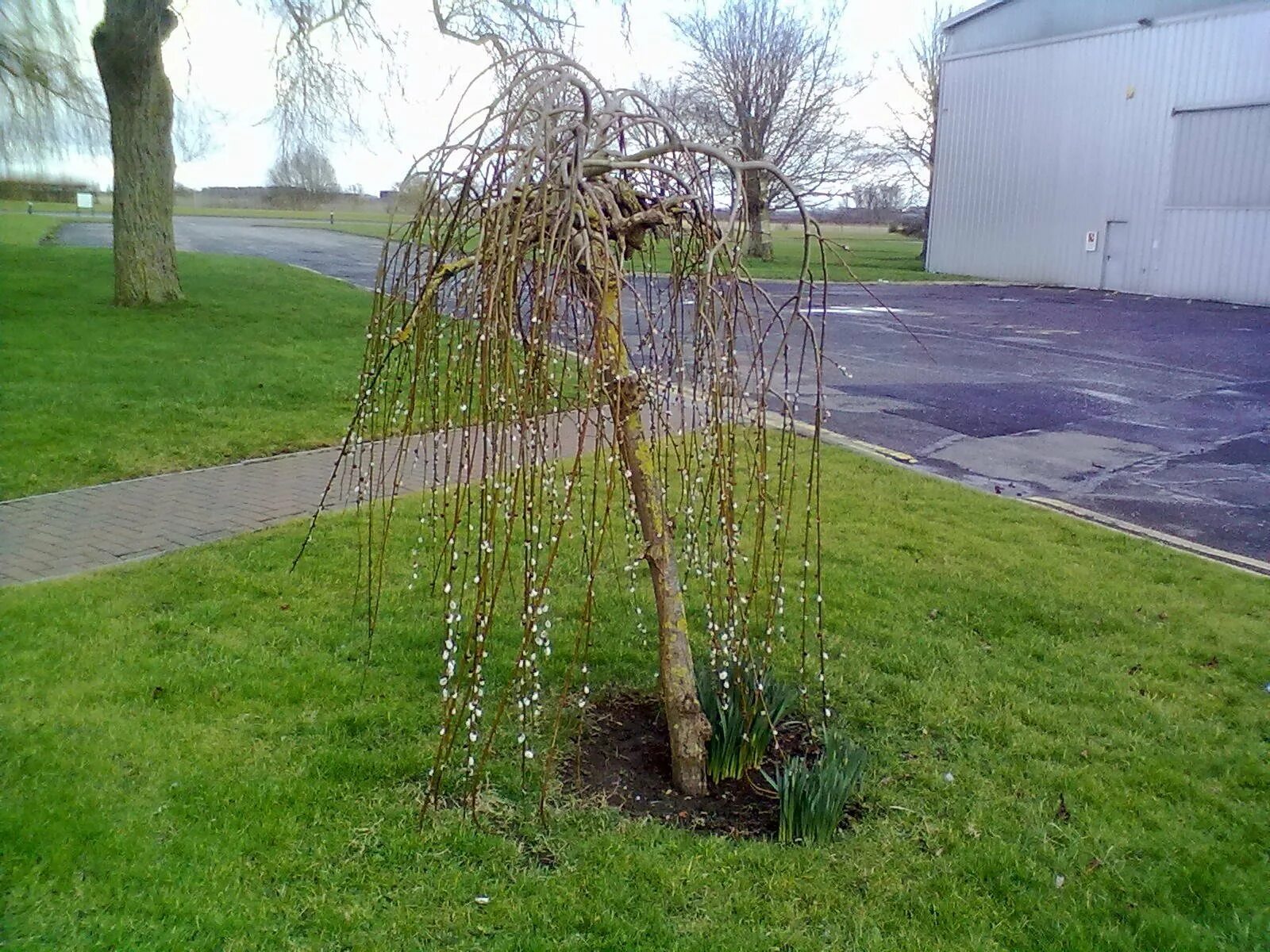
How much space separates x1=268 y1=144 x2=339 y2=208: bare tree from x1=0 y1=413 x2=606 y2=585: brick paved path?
1026 centimetres

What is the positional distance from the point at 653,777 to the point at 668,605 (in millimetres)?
689

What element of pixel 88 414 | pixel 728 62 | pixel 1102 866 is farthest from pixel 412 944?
pixel 728 62

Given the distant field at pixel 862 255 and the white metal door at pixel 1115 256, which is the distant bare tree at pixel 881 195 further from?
the white metal door at pixel 1115 256

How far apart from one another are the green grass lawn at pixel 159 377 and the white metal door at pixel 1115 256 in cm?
2020

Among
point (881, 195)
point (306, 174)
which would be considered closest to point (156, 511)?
point (306, 174)

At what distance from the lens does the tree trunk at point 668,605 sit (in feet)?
12.0

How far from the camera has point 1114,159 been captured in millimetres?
27266

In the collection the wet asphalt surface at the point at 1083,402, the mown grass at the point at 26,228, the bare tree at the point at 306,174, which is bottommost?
the wet asphalt surface at the point at 1083,402

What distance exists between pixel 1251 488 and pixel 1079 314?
1455 centimetres

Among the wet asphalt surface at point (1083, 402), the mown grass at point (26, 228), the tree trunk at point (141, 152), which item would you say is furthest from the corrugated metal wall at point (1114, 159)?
the mown grass at point (26, 228)

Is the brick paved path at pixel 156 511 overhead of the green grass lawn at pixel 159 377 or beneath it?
beneath

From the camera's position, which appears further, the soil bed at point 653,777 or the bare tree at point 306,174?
the bare tree at point 306,174

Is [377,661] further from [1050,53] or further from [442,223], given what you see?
[1050,53]

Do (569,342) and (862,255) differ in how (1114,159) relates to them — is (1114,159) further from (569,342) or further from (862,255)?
(569,342)
